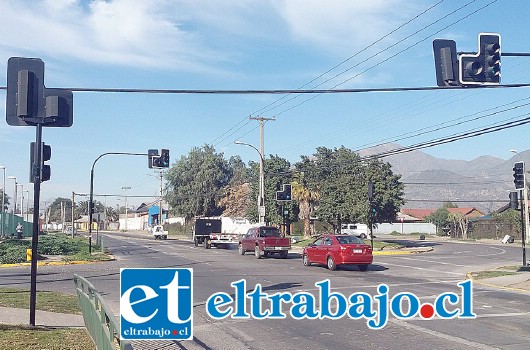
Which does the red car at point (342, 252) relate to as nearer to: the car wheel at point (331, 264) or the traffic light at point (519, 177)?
the car wheel at point (331, 264)

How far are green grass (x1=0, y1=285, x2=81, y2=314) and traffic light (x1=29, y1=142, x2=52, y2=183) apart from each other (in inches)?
132

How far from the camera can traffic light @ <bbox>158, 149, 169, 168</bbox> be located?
3338cm

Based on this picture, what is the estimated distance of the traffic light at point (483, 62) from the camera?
14.0m

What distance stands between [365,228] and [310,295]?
55.5 m

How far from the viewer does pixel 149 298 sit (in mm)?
6672

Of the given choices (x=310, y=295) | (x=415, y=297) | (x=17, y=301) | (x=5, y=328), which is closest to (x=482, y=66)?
(x=415, y=297)

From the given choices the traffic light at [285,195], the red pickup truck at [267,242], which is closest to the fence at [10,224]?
the traffic light at [285,195]

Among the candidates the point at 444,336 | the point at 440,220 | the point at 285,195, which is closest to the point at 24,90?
the point at 444,336

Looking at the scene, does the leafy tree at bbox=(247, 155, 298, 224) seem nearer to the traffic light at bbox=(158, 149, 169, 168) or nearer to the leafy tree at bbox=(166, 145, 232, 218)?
the leafy tree at bbox=(166, 145, 232, 218)

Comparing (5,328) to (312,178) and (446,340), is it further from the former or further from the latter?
(312,178)

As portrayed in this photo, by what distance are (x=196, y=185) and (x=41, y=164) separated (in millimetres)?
76030

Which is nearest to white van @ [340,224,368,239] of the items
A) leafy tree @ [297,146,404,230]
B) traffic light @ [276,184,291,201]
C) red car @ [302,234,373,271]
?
leafy tree @ [297,146,404,230]

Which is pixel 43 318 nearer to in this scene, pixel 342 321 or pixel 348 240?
pixel 342 321

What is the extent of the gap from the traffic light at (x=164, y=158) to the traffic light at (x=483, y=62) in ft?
72.0
